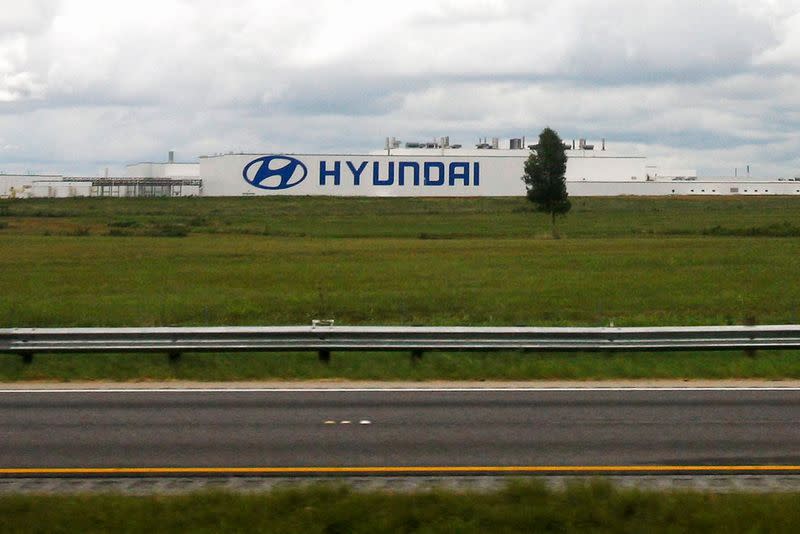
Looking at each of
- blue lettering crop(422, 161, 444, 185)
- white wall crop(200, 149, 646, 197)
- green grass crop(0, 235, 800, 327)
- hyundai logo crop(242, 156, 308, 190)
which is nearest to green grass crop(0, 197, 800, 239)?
hyundai logo crop(242, 156, 308, 190)

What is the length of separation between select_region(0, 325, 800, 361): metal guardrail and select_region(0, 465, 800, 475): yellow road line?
21.9 feet

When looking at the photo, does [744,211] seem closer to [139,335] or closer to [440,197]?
[440,197]

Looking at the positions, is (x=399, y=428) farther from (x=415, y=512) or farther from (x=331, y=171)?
(x=331, y=171)

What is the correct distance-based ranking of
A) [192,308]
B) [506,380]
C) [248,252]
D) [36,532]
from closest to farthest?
[36,532], [506,380], [192,308], [248,252]

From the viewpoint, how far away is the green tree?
66062 millimetres

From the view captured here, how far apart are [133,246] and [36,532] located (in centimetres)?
4365

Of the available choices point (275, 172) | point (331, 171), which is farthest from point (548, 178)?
point (275, 172)

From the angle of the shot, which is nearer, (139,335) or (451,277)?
(139,335)

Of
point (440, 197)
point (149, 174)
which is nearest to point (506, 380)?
point (440, 197)

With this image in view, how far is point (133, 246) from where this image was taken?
1964 inches

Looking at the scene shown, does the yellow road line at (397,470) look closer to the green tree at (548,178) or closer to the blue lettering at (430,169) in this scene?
the green tree at (548,178)

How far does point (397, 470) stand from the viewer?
1020cm

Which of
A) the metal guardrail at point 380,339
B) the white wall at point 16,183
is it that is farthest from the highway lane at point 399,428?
the white wall at point 16,183

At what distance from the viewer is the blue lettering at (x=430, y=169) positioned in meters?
109
